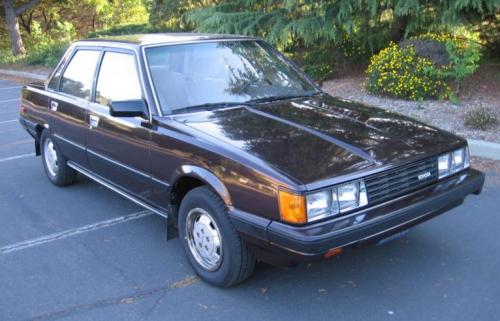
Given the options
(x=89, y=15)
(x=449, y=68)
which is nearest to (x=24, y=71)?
(x=89, y=15)

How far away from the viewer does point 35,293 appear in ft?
12.6

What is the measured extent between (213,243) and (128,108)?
124 cm

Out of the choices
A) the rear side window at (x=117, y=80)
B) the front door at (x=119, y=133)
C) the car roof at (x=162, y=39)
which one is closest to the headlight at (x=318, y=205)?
the front door at (x=119, y=133)

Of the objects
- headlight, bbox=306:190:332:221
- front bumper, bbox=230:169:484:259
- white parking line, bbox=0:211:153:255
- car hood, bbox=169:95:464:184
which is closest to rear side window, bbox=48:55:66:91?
white parking line, bbox=0:211:153:255

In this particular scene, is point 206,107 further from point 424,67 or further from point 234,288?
point 424,67

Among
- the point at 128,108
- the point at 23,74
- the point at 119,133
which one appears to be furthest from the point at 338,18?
the point at 23,74

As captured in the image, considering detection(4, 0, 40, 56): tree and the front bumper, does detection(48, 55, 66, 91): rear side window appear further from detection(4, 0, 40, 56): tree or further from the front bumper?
detection(4, 0, 40, 56): tree

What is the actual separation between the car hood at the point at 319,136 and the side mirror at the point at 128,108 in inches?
12.7

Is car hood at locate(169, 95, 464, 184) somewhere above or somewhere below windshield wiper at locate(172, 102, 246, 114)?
below

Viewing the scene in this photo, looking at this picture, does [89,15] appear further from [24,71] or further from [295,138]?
[295,138]

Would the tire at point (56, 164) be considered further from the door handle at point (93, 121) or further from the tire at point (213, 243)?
the tire at point (213, 243)

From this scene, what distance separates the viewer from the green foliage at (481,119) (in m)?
7.18

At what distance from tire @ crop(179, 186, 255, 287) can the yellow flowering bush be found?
6.09 metres

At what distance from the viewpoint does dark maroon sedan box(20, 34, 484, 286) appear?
3.18 m
